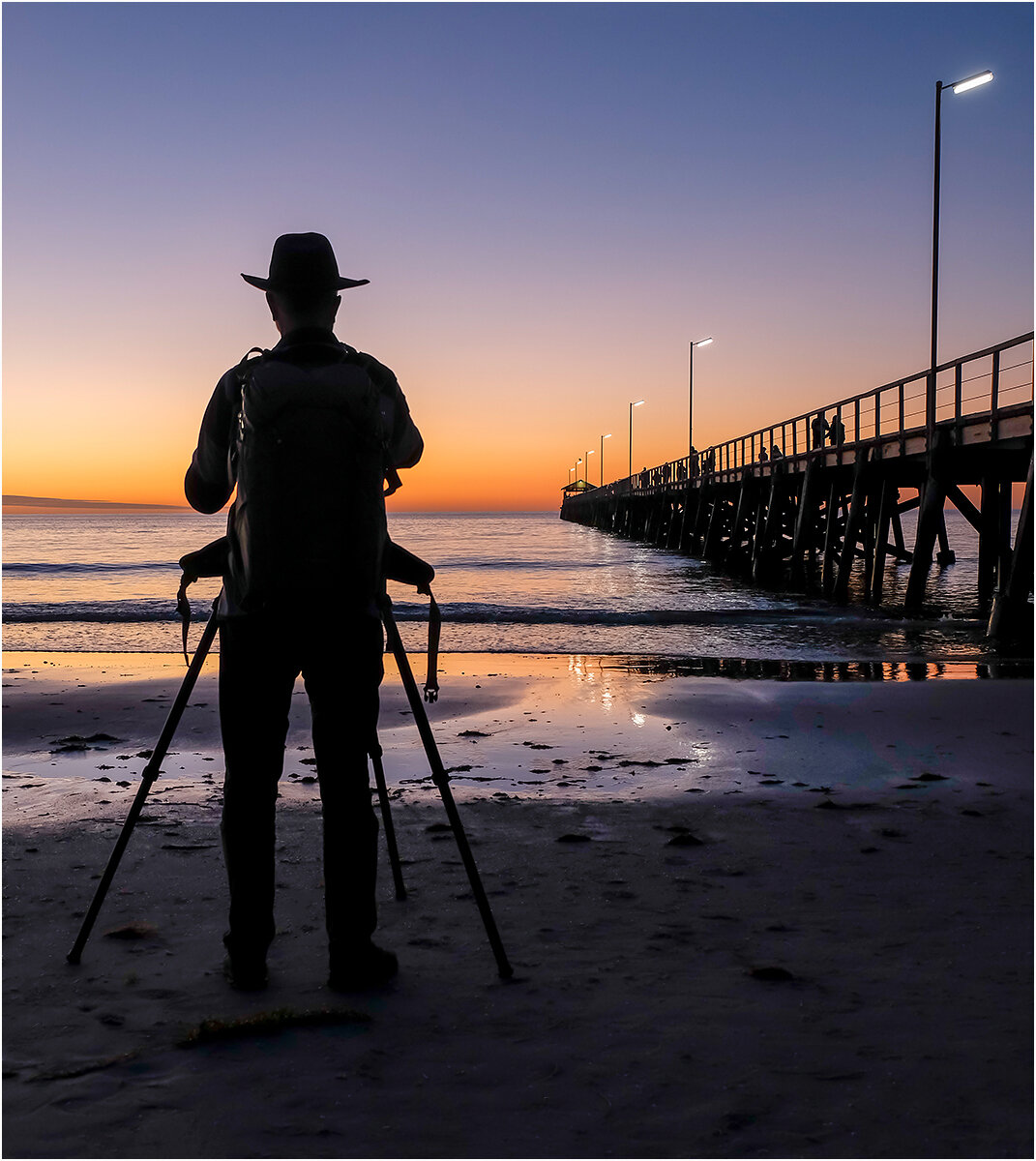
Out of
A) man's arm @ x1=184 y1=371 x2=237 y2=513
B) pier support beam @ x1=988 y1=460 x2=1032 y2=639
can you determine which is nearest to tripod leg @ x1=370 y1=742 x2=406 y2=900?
man's arm @ x1=184 y1=371 x2=237 y2=513

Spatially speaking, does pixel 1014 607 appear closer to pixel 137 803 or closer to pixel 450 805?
Result: pixel 450 805

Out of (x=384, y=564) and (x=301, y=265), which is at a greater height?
(x=301, y=265)

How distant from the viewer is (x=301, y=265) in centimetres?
265

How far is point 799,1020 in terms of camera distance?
2.31 meters

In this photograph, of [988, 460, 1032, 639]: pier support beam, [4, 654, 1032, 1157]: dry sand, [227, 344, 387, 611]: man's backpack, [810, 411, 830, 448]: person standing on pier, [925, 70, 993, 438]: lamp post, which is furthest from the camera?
[810, 411, 830, 448]: person standing on pier

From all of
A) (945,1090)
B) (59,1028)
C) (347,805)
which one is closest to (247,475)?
(347,805)

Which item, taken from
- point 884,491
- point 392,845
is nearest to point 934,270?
point 884,491

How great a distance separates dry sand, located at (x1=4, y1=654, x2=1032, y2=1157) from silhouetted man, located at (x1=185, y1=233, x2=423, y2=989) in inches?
11.2

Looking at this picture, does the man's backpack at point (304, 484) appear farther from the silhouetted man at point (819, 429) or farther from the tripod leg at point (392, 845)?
the silhouetted man at point (819, 429)

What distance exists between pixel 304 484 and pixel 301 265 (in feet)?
2.02

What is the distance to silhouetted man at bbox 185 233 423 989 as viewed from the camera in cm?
250

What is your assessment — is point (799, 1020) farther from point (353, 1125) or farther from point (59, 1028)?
point (59, 1028)

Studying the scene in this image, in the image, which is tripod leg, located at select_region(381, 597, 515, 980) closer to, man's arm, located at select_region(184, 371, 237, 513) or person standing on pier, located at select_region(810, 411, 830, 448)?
man's arm, located at select_region(184, 371, 237, 513)

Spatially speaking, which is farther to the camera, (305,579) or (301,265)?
(301,265)
